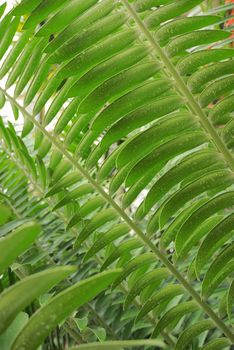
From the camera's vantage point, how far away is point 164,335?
2.69 feet

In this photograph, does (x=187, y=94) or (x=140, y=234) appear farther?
(x=140, y=234)

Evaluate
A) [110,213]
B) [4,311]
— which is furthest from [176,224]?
[4,311]

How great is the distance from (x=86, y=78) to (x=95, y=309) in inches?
20.6

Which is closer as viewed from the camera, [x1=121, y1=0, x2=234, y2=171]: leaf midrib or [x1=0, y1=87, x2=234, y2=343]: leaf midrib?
[x1=121, y1=0, x2=234, y2=171]: leaf midrib

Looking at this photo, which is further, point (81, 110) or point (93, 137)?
point (93, 137)

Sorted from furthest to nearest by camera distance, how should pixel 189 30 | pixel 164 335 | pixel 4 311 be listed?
pixel 164 335 → pixel 189 30 → pixel 4 311

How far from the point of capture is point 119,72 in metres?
0.56

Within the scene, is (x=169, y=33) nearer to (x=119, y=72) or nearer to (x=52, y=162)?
(x=119, y=72)

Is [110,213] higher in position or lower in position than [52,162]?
lower

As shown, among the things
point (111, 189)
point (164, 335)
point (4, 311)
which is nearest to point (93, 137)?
point (111, 189)

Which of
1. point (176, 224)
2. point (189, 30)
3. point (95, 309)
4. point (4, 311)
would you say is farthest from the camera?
point (95, 309)

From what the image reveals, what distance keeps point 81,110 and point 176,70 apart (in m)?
0.12

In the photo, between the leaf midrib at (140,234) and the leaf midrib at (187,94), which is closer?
the leaf midrib at (187,94)

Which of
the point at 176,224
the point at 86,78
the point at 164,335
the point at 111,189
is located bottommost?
the point at 164,335
